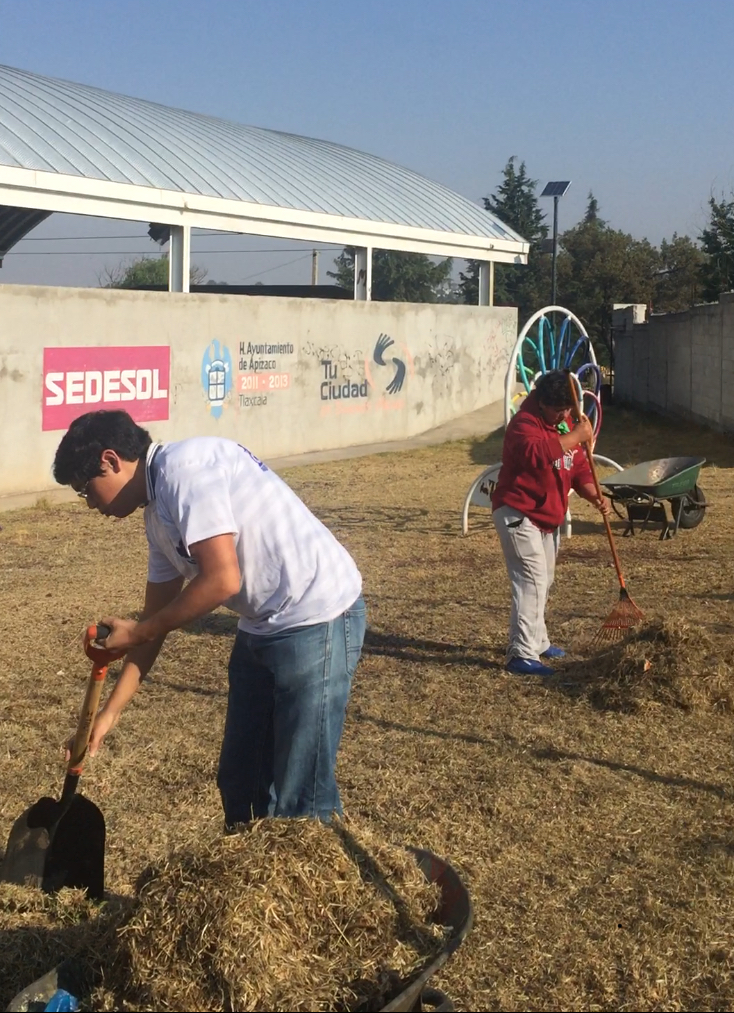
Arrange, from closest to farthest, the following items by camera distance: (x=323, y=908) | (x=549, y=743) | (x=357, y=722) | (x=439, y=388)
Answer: (x=323, y=908) < (x=549, y=743) < (x=357, y=722) < (x=439, y=388)

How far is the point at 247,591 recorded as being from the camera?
133 inches

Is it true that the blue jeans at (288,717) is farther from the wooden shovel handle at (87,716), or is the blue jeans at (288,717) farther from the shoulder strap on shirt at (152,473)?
the shoulder strap on shirt at (152,473)

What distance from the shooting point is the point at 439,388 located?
23.5 metres

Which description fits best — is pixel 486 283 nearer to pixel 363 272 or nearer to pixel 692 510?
pixel 363 272

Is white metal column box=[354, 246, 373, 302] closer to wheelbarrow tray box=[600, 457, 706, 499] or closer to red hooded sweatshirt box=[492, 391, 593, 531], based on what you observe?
wheelbarrow tray box=[600, 457, 706, 499]

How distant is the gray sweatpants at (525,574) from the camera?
264 inches

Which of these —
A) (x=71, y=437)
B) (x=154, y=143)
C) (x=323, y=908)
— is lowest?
(x=323, y=908)

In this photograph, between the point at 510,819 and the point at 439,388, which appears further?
the point at 439,388

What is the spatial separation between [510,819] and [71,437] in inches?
101

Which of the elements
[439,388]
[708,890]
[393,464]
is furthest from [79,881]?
[439,388]

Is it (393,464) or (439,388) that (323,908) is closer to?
(393,464)

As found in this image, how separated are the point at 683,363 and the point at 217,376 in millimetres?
10638

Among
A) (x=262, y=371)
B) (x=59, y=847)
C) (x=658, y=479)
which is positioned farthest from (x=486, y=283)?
(x=59, y=847)

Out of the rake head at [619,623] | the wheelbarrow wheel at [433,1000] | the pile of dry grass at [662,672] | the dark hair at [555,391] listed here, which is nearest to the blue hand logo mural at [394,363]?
the rake head at [619,623]
